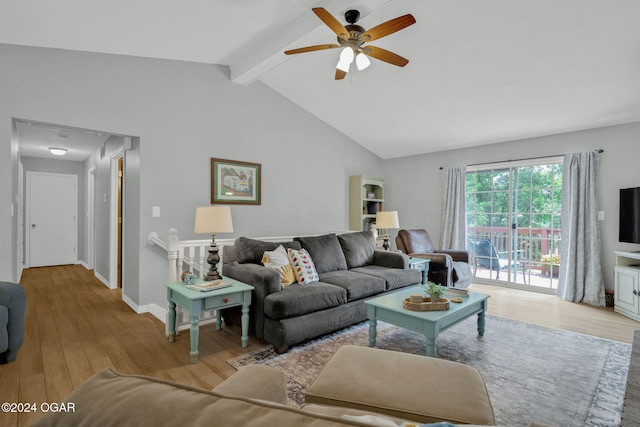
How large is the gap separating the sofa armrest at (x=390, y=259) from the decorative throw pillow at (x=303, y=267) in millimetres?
1149

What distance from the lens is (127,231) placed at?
3.86 metres

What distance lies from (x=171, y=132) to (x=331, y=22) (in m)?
2.35

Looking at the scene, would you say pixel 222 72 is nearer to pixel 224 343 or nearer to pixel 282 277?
pixel 282 277

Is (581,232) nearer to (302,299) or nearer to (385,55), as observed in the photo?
(385,55)

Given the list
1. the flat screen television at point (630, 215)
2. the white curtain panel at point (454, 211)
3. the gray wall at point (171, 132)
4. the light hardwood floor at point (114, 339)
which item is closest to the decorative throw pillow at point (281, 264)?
the light hardwood floor at point (114, 339)

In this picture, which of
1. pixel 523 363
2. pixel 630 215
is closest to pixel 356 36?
pixel 523 363

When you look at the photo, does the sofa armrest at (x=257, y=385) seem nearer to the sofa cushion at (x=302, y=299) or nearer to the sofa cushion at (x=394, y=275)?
the sofa cushion at (x=302, y=299)

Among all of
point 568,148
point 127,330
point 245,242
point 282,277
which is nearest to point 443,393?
point 282,277

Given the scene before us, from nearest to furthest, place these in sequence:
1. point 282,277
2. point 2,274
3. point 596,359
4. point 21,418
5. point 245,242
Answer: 1. point 21,418
2. point 596,359
3. point 2,274
4. point 282,277
5. point 245,242

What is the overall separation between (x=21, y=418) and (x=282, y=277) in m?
1.89

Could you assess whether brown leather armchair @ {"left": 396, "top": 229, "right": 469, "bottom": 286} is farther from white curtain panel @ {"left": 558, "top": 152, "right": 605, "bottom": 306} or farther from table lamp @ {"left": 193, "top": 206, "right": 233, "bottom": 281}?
table lamp @ {"left": 193, "top": 206, "right": 233, "bottom": 281}

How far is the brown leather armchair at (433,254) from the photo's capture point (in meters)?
4.45

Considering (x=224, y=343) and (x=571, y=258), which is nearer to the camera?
(x=224, y=343)

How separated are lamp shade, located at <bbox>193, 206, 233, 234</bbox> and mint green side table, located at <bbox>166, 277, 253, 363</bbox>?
48cm
